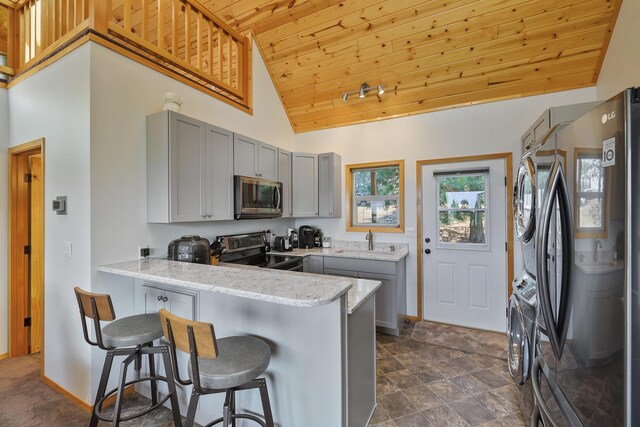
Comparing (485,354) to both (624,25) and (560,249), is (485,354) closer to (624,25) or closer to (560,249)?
(560,249)

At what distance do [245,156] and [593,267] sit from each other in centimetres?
Result: 299

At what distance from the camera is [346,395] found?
5.02ft

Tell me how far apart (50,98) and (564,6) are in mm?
4567

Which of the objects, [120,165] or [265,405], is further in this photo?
[120,165]

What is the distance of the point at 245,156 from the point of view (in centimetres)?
322

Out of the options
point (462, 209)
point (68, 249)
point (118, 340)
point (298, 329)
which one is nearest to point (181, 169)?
point (68, 249)

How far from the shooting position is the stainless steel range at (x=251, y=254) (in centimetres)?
322

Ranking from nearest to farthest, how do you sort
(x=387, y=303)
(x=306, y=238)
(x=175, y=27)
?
(x=175, y=27) → (x=387, y=303) → (x=306, y=238)

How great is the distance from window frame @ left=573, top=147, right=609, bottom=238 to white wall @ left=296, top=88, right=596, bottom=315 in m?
2.71

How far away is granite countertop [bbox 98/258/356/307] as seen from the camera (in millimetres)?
1362

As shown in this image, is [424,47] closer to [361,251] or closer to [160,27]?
[361,251]

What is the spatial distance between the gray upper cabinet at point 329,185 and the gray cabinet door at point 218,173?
148 centimetres

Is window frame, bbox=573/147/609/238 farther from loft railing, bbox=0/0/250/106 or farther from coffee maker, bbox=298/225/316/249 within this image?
coffee maker, bbox=298/225/316/249

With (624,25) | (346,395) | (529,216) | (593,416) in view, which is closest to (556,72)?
(624,25)
